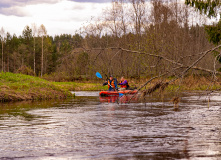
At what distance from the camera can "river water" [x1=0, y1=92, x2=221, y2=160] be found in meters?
6.65

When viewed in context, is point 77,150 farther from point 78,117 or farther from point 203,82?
point 78,117

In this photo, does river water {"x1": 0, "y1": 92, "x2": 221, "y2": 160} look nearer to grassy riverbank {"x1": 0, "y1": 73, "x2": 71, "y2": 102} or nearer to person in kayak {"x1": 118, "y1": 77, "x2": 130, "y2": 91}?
grassy riverbank {"x1": 0, "y1": 73, "x2": 71, "y2": 102}

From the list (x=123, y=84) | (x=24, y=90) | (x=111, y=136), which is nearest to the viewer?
(x=111, y=136)

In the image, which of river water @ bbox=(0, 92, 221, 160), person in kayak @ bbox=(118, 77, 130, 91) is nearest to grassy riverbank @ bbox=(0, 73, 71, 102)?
person in kayak @ bbox=(118, 77, 130, 91)

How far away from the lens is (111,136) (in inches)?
334

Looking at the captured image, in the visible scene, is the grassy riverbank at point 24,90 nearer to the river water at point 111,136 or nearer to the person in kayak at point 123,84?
the person in kayak at point 123,84

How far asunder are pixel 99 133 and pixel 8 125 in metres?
3.28

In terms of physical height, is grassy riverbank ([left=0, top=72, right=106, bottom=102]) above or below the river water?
above

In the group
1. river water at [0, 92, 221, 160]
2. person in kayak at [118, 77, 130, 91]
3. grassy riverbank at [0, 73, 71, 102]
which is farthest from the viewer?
person in kayak at [118, 77, 130, 91]

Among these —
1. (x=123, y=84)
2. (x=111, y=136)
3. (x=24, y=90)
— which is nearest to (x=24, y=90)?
(x=24, y=90)

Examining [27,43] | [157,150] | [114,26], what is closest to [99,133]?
[157,150]

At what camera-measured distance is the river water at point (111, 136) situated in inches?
262

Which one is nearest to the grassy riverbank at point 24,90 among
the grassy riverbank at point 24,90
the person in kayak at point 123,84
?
the grassy riverbank at point 24,90

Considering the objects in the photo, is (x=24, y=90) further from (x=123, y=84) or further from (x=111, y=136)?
(x=111, y=136)
